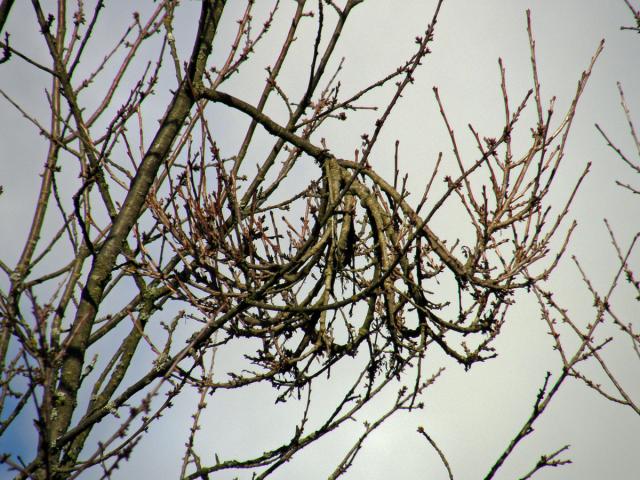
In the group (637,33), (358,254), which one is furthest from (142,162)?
(637,33)

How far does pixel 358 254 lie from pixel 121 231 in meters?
1.62

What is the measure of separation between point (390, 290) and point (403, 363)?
0.58m

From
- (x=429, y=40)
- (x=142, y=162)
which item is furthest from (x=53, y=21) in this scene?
(x=429, y=40)

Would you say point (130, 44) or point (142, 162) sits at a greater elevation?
point (130, 44)

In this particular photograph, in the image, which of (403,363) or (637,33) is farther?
(637,33)

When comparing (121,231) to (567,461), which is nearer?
(567,461)

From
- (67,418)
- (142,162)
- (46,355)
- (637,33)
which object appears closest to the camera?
(46,355)

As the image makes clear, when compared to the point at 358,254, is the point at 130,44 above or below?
above

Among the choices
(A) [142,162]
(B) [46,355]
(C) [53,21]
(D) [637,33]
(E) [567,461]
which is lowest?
(E) [567,461]

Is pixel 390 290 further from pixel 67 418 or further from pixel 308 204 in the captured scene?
pixel 67 418

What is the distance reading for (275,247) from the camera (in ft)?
13.3

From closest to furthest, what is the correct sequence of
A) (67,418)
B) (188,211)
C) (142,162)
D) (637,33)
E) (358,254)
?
(188,211), (67,418), (358,254), (142,162), (637,33)

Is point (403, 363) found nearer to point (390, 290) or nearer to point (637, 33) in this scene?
point (390, 290)

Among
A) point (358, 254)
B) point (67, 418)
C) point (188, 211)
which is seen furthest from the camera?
point (358, 254)
